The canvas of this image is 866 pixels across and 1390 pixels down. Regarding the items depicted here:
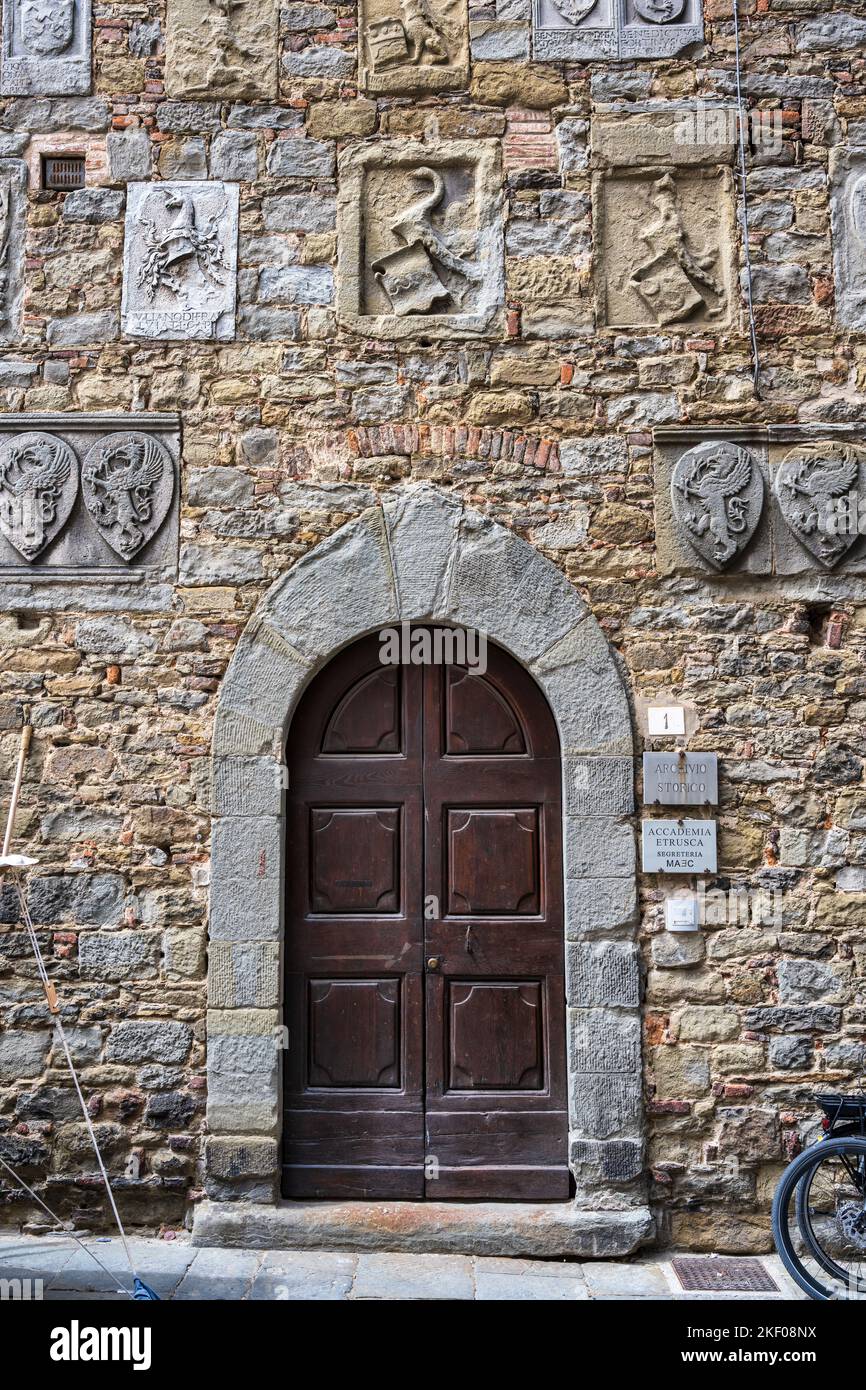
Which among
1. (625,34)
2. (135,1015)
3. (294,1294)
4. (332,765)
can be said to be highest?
(625,34)

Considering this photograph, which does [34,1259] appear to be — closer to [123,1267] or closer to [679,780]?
[123,1267]

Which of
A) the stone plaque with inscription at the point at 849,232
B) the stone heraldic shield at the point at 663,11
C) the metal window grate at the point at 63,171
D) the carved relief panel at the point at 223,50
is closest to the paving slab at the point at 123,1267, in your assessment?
the metal window grate at the point at 63,171

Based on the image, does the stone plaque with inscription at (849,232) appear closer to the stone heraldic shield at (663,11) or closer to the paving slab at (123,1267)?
the stone heraldic shield at (663,11)

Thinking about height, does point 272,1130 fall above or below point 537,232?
below

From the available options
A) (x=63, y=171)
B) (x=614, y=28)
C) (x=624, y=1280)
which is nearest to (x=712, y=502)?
(x=614, y=28)

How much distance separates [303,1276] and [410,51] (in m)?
4.64

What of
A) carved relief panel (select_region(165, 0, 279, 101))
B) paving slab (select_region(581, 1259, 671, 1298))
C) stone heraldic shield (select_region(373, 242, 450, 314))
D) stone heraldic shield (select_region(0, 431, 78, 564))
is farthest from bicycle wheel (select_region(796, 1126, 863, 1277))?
carved relief panel (select_region(165, 0, 279, 101))

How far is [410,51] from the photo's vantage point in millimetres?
4566

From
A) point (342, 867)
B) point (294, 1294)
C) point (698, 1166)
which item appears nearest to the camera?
point (294, 1294)

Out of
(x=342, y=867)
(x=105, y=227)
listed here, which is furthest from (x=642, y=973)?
(x=105, y=227)

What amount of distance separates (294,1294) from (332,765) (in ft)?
6.00

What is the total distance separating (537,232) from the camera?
14.8 ft

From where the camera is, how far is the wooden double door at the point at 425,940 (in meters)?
4.21

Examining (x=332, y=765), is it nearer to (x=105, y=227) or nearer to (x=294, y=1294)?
(x=294, y=1294)
